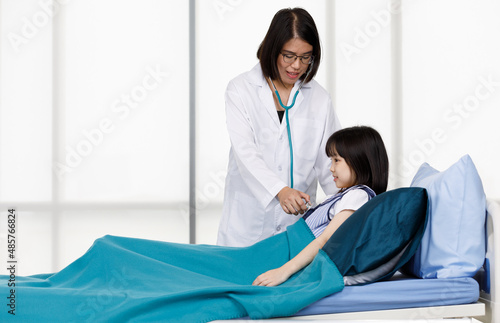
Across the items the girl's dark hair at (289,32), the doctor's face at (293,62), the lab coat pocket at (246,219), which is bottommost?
the lab coat pocket at (246,219)

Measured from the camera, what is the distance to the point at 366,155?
5.72 feet

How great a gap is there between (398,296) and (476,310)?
0.21 m

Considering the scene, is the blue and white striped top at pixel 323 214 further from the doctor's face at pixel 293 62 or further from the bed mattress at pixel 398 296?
the doctor's face at pixel 293 62

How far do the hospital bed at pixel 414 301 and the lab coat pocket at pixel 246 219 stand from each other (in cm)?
74

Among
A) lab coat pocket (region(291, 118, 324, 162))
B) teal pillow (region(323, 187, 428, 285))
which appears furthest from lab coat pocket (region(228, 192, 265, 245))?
teal pillow (region(323, 187, 428, 285))

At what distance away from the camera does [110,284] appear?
1.55m

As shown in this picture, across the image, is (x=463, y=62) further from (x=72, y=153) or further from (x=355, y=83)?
(x=72, y=153)

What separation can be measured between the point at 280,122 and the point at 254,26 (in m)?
1.72

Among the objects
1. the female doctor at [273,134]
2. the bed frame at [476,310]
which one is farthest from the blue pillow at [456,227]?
the female doctor at [273,134]

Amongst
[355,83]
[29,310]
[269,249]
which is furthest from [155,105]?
[29,310]

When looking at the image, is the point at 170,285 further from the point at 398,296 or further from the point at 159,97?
the point at 159,97

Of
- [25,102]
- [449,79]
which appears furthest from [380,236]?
[25,102]

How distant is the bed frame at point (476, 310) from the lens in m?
1.38

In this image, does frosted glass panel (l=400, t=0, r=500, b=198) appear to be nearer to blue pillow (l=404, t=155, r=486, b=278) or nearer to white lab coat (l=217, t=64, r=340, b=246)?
white lab coat (l=217, t=64, r=340, b=246)
